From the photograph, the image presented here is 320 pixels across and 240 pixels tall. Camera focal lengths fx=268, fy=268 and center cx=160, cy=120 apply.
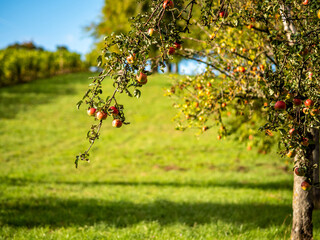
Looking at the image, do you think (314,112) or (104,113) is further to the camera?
(314,112)

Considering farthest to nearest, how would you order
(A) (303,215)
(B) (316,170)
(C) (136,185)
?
(C) (136,185) → (B) (316,170) → (A) (303,215)

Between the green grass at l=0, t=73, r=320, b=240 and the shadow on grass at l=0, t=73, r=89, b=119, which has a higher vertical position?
the shadow on grass at l=0, t=73, r=89, b=119

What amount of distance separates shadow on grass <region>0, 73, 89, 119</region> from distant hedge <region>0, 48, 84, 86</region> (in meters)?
1.34

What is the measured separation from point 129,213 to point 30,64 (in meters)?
30.5

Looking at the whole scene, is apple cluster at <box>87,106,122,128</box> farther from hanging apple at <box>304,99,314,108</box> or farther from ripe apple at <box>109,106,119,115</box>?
hanging apple at <box>304,99,314,108</box>

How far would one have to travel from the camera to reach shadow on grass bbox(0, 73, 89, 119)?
21378 mm

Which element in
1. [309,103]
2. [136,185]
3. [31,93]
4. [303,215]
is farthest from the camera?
[31,93]

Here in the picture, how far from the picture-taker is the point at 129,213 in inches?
232

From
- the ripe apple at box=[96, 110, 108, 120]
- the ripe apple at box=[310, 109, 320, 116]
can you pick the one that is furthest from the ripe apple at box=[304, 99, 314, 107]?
the ripe apple at box=[96, 110, 108, 120]

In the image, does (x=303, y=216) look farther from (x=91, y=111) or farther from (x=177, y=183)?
(x=177, y=183)

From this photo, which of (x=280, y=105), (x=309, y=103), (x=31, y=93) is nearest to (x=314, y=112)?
(x=309, y=103)

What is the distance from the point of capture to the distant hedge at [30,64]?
28230 millimetres

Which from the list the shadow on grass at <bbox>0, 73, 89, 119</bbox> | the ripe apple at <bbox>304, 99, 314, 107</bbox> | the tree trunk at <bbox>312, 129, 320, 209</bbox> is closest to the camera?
the ripe apple at <bbox>304, 99, 314, 107</bbox>

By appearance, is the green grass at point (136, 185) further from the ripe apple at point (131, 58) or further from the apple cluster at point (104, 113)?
the ripe apple at point (131, 58)
